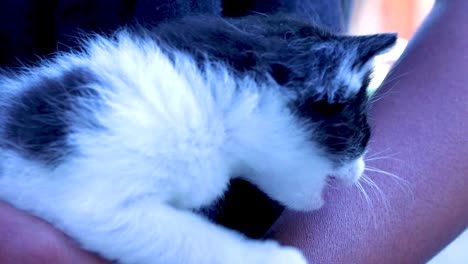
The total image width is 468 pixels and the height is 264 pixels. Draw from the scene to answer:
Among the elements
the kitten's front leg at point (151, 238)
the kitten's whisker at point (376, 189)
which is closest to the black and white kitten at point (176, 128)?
the kitten's front leg at point (151, 238)

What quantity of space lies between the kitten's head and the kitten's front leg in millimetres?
186

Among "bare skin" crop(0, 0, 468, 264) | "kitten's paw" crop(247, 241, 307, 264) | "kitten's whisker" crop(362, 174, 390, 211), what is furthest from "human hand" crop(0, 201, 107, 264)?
"kitten's whisker" crop(362, 174, 390, 211)

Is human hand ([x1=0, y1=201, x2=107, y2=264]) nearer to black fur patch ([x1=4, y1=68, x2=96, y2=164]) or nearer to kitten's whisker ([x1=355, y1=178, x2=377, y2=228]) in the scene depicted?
black fur patch ([x1=4, y1=68, x2=96, y2=164])

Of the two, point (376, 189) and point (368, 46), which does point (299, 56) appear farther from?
point (376, 189)

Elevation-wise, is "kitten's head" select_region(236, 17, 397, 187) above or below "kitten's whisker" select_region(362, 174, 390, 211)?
above

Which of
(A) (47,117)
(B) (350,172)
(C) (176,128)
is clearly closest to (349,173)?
(B) (350,172)

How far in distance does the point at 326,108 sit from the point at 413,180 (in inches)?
8.3

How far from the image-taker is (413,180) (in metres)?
0.77

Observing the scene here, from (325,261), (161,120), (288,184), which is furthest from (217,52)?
(325,261)

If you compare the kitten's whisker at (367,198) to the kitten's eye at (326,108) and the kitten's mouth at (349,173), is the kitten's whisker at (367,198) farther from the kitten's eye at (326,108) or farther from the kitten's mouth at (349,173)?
the kitten's eye at (326,108)

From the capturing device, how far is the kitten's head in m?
0.62

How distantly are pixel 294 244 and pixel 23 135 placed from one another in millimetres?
381

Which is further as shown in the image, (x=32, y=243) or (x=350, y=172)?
(x=350, y=172)

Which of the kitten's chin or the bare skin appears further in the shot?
the kitten's chin
